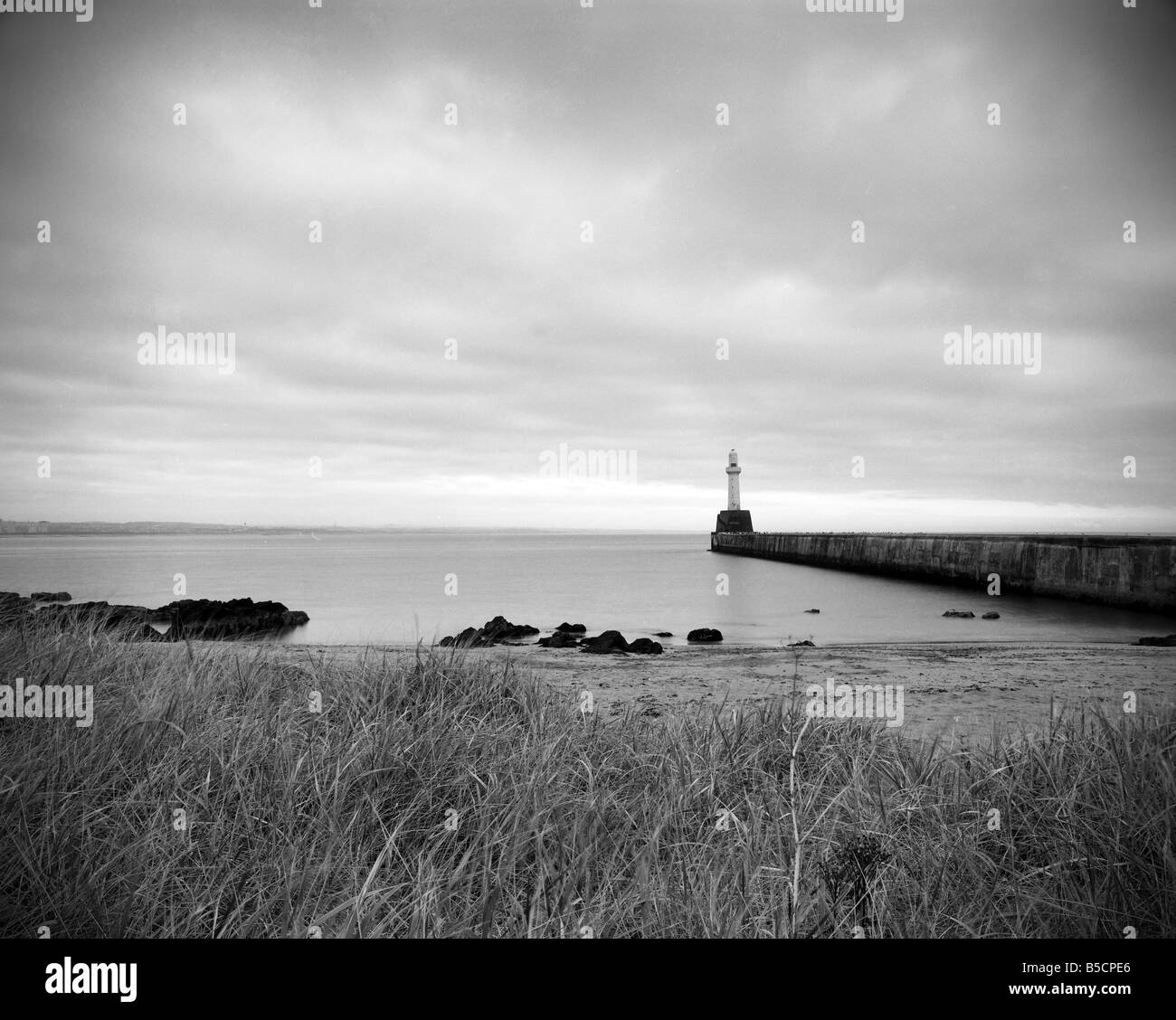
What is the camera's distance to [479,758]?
4.12 m

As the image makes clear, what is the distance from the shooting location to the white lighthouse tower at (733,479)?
65.7 metres

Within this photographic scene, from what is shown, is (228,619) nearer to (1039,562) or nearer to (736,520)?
(1039,562)

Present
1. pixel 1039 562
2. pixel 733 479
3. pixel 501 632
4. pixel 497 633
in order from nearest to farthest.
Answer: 1. pixel 497 633
2. pixel 501 632
3. pixel 1039 562
4. pixel 733 479

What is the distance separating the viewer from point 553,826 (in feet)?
10.8

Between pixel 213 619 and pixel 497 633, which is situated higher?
pixel 213 619

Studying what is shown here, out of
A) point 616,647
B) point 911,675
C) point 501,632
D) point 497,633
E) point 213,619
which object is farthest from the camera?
point 213,619

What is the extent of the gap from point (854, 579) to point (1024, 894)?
3723 centimetres

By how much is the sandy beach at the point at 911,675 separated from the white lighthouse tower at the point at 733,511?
5234cm

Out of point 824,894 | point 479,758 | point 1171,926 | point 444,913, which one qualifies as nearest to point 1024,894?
point 1171,926

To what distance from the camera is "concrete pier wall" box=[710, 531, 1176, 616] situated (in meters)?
21.0

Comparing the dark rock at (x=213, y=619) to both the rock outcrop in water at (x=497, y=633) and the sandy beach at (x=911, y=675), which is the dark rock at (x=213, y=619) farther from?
the sandy beach at (x=911, y=675)

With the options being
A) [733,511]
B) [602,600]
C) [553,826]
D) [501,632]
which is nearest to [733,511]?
[733,511]

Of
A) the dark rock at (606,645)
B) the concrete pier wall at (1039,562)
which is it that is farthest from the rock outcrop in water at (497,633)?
the concrete pier wall at (1039,562)

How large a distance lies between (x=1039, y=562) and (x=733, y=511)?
44.0 metres
